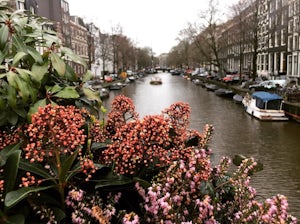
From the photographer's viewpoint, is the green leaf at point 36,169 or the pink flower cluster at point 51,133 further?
the green leaf at point 36,169

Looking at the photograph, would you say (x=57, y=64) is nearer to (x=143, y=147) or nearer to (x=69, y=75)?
(x=69, y=75)

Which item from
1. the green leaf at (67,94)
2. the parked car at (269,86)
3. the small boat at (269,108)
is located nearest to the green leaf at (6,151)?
the green leaf at (67,94)

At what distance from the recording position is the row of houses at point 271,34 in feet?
130

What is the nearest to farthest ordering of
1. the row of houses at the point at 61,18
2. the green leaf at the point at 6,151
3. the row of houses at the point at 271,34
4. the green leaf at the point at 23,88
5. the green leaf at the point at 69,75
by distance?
the green leaf at the point at 6,151
the green leaf at the point at 23,88
the green leaf at the point at 69,75
the row of houses at the point at 61,18
the row of houses at the point at 271,34

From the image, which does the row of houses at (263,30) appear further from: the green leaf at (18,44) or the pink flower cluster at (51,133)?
the pink flower cluster at (51,133)

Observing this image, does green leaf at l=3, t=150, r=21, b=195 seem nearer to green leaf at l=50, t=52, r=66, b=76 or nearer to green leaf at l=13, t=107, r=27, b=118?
green leaf at l=13, t=107, r=27, b=118

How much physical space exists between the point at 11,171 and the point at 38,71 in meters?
0.84

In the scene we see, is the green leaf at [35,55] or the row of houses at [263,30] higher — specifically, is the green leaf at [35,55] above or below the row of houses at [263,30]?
below

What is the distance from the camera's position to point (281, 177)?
12320 millimetres

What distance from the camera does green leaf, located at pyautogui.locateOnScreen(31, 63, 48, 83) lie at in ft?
8.28

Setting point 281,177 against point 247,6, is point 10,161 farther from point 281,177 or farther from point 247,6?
point 247,6

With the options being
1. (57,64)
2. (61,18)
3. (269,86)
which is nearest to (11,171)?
(57,64)

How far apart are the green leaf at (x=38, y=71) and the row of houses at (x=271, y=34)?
3649cm

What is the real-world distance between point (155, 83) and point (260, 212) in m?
63.0
